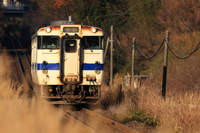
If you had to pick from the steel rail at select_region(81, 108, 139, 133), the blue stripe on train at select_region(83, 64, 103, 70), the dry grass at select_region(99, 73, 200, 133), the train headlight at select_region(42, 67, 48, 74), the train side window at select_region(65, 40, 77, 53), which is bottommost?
the steel rail at select_region(81, 108, 139, 133)

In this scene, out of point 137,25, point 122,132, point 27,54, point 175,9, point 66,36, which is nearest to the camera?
point 122,132

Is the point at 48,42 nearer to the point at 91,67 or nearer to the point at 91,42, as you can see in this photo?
the point at 91,42

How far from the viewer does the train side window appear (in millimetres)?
12977

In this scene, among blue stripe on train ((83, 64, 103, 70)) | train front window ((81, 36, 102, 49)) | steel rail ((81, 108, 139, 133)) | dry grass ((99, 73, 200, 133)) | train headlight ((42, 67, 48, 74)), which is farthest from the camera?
train front window ((81, 36, 102, 49))

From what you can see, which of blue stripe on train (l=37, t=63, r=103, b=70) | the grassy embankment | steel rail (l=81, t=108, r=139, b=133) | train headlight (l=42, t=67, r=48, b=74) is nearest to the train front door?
blue stripe on train (l=37, t=63, r=103, b=70)

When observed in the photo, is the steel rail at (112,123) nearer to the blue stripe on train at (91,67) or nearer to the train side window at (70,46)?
the blue stripe on train at (91,67)

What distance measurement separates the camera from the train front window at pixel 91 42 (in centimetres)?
1316

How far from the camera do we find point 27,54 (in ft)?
138

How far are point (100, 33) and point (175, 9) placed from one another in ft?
54.4

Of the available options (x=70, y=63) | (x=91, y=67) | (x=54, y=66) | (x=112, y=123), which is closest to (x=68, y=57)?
(x=70, y=63)

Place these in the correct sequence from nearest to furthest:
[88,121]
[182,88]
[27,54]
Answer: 1. [88,121]
2. [182,88]
3. [27,54]

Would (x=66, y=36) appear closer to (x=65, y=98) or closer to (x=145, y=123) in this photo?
(x=65, y=98)

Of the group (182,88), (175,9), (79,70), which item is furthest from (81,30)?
(175,9)

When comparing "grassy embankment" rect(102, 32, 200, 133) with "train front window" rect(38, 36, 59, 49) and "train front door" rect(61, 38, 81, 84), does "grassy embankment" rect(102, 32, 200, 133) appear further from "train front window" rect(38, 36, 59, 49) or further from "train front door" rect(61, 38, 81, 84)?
"train front window" rect(38, 36, 59, 49)
